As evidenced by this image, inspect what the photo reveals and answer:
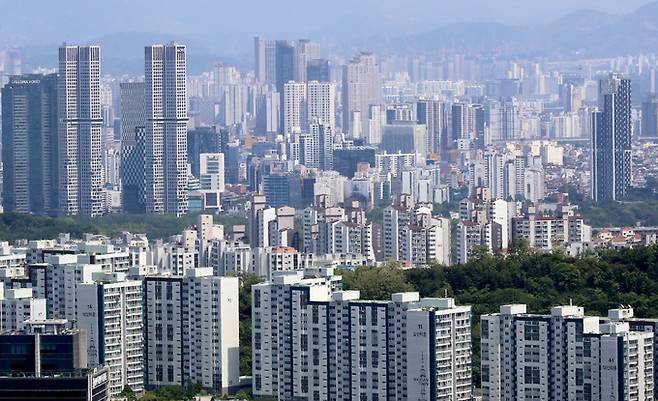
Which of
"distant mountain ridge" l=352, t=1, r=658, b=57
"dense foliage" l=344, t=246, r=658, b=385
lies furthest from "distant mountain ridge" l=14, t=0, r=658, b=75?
"dense foliage" l=344, t=246, r=658, b=385

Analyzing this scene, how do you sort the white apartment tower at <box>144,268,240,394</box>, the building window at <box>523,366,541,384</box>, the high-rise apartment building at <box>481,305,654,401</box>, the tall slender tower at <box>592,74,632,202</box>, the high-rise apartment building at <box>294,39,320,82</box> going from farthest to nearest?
the high-rise apartment building at <box>294,39,320,82</box>
the tall slender tower at <box>592,74,632,202</box>
the white apartment tower at <box>144,268,240,394</box>
the building window at <box>523,366,541,384</box>
the high-rise apartment building at <box>481,305,654,401</box>

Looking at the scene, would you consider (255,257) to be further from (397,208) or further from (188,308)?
(188,308)

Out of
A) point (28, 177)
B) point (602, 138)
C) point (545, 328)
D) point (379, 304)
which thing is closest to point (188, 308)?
point (379, 304)

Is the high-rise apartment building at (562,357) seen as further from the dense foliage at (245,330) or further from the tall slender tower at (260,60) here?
the tall slender tower at (260,60)

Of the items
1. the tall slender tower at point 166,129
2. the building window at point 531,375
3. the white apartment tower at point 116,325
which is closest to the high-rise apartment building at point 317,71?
the tall slender tower at point 166,129

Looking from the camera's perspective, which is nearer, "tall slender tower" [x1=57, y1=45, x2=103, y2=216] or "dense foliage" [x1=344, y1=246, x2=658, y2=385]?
"dense foliage" [x1=344, y1=246, x2=658, y2=385]

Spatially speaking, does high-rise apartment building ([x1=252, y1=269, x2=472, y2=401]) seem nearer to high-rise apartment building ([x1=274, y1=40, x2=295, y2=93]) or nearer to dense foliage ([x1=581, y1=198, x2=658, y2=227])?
dense foliage ([x1=581, y1=198, x2=658, y2=227])

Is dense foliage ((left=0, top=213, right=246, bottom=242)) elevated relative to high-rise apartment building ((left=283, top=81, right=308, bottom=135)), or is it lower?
lower

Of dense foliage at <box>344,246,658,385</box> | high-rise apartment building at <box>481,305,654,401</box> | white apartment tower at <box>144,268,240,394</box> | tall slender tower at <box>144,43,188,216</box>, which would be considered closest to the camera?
high-rise apartment building at <box>481,305,654,401</box>
